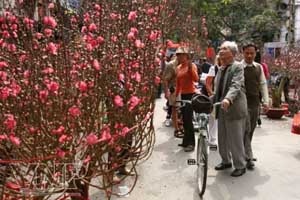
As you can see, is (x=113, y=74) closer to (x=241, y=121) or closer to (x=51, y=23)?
(x=51, y=23)

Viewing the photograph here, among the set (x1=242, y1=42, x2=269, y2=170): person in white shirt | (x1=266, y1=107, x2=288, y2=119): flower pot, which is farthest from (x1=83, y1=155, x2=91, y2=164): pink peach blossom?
(x1=266, y1=107, x2=288, y2=119): flower pot

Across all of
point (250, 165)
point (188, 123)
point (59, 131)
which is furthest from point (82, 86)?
point (188, 123)

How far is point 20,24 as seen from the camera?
363cm

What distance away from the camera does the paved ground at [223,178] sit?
4.97 meters

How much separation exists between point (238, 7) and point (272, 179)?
910 inches

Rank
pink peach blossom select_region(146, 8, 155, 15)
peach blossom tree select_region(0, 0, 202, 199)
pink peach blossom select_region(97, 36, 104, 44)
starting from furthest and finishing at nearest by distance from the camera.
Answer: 1. pink peach blossom select_region(146, 8, 155, 15)
2. pink peach blossom select_region(97, 36, 104, 44)
3. peach blossom tree select_region(0, 0, 202, 199)

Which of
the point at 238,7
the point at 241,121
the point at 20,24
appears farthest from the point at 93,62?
the point at 238,7

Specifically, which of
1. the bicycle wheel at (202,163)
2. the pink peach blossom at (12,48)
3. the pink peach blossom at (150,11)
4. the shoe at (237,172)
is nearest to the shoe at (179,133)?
the shoe at (237,172)

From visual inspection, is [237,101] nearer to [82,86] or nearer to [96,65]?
[96,65]

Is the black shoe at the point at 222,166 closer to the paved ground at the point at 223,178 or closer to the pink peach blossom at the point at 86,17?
the paved ground at the point at 223,178

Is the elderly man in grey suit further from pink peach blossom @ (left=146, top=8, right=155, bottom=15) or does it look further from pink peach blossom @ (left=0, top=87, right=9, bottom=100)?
pink peach blossom @ (left=0, top=87, right=9, bottom=100)

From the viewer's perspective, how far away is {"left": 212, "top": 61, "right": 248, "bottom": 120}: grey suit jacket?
5.12 m

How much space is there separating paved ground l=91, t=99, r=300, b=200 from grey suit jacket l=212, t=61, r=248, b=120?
3.04 feet

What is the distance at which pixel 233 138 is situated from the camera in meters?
5.37
